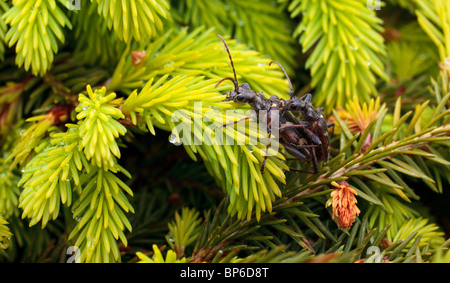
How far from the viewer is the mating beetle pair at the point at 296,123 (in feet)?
2.59

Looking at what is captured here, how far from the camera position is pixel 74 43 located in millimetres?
1076

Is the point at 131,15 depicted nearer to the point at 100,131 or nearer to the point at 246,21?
the point at 100,131

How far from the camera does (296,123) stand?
2.71 feet

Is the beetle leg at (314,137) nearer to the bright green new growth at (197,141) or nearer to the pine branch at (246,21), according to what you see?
the bright green new growth at (197,141)

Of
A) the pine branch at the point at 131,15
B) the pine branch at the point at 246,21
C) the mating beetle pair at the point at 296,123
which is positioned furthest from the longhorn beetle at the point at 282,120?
the pine branch at the point at 246,21

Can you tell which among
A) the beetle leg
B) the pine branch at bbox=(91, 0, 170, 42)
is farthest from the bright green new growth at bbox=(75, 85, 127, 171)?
the beetle leg

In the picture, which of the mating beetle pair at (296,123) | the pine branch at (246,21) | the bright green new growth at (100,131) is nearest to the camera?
the bright green new growth at (100,131)

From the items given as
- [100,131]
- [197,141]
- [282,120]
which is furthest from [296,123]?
[100,131]

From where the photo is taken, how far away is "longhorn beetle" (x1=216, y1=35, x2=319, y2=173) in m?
0.78

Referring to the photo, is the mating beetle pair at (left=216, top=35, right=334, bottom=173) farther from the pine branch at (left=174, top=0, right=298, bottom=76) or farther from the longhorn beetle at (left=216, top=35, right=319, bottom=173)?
the pine branch at (left=174, top=0, right=298, bottom=76)

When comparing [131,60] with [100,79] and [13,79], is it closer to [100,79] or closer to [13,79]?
[100,79]

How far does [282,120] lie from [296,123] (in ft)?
0.13

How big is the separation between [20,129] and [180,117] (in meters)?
0.46
